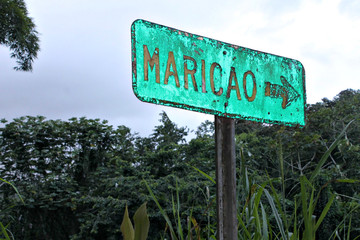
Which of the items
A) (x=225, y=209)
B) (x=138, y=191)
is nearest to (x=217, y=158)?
(x=225, y=209)

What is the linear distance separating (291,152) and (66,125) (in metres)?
3.82

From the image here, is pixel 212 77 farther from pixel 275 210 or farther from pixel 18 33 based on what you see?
pixel 18 33

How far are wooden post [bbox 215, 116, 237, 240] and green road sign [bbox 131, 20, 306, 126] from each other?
0.17 ft

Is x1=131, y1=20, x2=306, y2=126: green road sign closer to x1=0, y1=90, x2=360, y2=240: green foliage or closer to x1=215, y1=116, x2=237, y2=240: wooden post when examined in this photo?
x1=215, y1=116, x2=237, y2=240: wooden post

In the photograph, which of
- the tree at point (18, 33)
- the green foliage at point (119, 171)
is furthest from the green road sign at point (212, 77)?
the tree at point (18, 33)

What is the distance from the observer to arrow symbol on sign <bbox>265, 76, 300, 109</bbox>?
1.34 m

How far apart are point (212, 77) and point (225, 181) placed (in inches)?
12.4

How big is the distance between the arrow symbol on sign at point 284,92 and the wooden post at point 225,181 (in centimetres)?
22

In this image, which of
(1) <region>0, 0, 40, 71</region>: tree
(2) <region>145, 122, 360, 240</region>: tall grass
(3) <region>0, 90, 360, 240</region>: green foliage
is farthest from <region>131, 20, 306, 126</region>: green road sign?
(1) <region>0, 0, 40, 71</region>: tree

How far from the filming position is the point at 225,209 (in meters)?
1.14

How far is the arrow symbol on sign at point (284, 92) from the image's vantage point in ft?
4.40

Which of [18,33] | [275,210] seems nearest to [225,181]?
[275,210]

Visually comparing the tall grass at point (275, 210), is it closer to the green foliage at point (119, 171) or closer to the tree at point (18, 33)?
the green foliage at point (119, 171)

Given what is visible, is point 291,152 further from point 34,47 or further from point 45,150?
point 34,47
